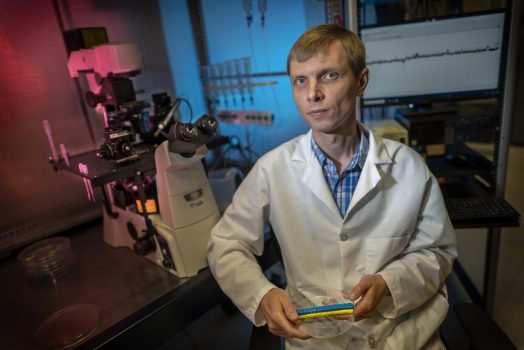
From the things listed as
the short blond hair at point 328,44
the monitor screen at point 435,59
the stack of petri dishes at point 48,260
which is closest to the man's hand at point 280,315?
the short blond hair at point 328,44

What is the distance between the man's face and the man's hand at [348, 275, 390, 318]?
0.42 m

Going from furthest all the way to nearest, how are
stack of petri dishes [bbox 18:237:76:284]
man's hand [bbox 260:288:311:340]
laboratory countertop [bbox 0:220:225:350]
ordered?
stack of petri dishes [bbox 18:237:76:284] → laboratory countertop [bbox 0:220:225:350] → man's hand [bbox 260:288:311:340]

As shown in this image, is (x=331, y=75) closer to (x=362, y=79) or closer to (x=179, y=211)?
(x=362, y=79)

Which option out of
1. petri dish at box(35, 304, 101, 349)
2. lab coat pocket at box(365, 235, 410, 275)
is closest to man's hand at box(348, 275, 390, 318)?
lab coat pocket at box(365, 235, 410, 275)

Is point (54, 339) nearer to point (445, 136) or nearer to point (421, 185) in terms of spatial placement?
point (421, 185)

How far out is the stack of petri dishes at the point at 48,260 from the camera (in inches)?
55.2

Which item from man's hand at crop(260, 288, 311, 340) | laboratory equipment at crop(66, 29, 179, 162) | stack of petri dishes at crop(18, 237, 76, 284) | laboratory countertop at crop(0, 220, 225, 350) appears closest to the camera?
man's hand at crop(260, 288, 311, 340)

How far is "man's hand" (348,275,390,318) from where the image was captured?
89 centimetres

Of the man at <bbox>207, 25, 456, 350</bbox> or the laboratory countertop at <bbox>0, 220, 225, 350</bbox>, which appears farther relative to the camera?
the laboratory countertop at <bbox>0, 220, 225, 350</bbox>

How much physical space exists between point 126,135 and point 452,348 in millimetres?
1242

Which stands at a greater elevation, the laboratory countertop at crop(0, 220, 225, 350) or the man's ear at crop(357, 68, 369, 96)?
the man's ear at crop(357, 68, 369, 96)

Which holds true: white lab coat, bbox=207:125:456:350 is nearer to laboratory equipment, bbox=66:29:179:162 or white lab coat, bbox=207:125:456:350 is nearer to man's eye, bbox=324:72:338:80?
man's eye, bbox=324:72:338:80

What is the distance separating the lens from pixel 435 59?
1.53m

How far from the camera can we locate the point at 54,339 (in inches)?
44.0
